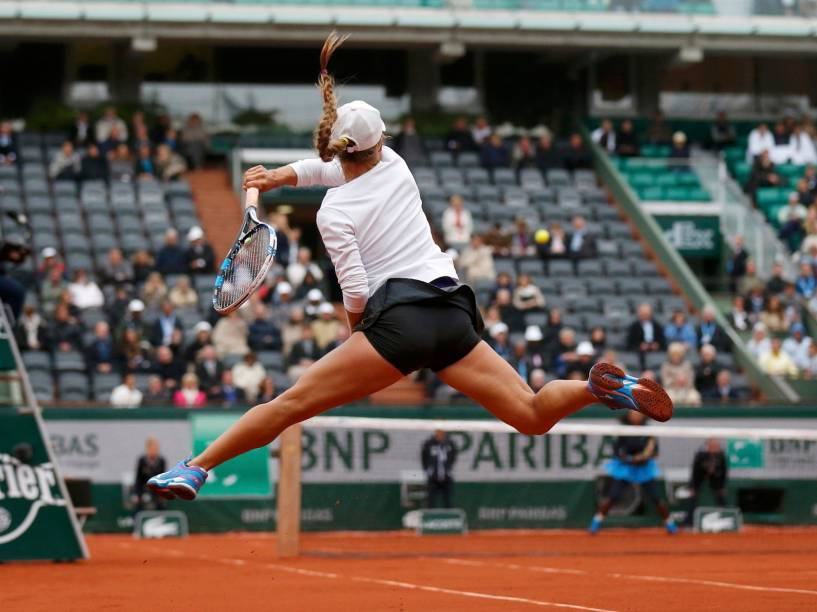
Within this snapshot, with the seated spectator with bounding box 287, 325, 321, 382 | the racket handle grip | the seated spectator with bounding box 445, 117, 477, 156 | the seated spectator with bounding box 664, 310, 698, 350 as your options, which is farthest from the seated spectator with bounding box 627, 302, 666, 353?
the racket handle grip

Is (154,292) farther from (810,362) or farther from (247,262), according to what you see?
(247,262)

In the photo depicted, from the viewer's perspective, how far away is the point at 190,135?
3067cm

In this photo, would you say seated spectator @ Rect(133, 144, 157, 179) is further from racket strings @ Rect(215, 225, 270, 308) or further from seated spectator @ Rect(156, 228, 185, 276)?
racket strings @ Rect(215, 225, 270, 308)

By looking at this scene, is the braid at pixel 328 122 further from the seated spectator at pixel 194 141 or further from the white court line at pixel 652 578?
the seated spectator at pixel 194 141

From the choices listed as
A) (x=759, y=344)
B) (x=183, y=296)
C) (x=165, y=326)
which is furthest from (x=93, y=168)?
(x=759, y=344)

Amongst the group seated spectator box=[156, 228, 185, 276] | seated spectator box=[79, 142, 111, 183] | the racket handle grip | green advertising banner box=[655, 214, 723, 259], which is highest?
seated spectator box=[79, 142, 111, 183]

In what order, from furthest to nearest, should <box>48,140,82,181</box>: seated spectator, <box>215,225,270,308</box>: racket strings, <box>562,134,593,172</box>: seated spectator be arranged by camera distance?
<box>562,134,593,172</box>: seated spectator < <box>48,140,82,181</box>: seated spectator < <box>215,225,270,308</box>: racket strings

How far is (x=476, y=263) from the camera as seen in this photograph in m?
25.3

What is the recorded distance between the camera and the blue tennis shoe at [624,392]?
762 cm

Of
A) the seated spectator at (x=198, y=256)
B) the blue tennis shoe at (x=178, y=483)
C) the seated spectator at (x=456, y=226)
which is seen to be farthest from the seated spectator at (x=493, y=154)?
the blue tennis shoe at (x=178, y=483)

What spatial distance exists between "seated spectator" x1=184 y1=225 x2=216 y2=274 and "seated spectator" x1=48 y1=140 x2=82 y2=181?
375 centimetres

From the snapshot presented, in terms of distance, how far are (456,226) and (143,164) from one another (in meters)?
5.89

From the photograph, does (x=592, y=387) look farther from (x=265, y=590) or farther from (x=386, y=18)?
(x=386, y=18)

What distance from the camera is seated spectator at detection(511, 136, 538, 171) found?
30.3m
